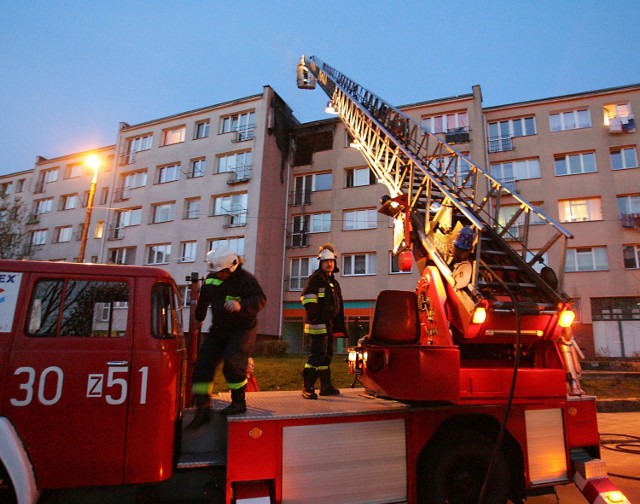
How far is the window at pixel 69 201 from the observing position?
33.3 metres

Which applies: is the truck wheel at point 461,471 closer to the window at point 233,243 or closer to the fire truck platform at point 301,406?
the fire truck platform at point 301,406

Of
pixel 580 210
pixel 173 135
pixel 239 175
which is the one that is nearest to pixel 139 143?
pixel 173 135

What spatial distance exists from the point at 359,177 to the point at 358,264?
537 cm

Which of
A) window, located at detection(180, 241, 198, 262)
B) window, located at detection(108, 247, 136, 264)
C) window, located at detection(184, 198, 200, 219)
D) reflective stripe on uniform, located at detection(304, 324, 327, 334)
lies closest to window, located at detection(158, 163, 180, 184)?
window, located at detection(184, 198, 200, 219)

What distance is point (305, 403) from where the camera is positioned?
425cm

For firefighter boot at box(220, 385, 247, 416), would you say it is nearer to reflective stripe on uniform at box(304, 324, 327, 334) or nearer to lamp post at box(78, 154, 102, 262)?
reflective stripe on uniform at box(304, 324, 327, 334)

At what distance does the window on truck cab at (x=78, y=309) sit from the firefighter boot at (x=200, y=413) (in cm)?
93

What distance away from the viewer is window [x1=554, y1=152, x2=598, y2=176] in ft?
74.5

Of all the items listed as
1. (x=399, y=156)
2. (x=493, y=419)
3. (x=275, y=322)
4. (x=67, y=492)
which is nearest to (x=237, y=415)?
(x=67, y=492)

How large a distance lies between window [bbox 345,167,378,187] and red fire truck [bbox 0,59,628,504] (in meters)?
20.9

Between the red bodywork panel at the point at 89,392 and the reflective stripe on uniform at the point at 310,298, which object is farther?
the reflective stripe on uniform at the point at 310,298

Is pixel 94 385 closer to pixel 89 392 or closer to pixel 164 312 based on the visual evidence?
pixel 89 392

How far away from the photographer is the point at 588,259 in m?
21.8

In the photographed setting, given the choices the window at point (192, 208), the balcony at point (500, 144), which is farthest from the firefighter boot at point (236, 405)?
the window at point (192, 208)
